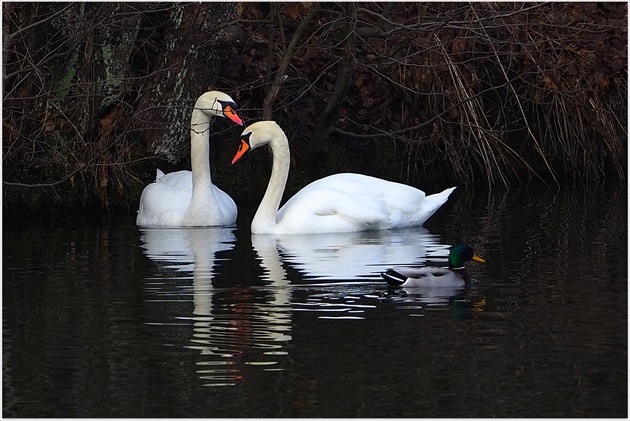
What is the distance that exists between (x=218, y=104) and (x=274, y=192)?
1.02m

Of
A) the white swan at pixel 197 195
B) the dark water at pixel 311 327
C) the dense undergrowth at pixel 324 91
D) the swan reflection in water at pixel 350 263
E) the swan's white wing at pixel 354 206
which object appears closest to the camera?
the dark water at pixel 311 327

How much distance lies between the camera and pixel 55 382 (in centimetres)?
673

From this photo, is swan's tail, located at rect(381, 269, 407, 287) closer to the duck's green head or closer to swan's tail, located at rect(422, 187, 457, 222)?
the duck's green head

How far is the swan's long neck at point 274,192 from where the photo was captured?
39.6 ft

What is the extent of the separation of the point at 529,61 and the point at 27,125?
5362mm

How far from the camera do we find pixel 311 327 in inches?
306

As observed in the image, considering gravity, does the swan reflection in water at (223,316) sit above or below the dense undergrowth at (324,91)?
below

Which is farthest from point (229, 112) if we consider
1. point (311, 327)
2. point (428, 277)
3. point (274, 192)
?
point (311, 327)

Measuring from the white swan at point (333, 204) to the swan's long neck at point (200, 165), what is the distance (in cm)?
44

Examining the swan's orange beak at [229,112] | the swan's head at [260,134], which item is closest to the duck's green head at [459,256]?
the swan's head at [260,134]

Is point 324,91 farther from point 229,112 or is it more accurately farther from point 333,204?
point 333,204

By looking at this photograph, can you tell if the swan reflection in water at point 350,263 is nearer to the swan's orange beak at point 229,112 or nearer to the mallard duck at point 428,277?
the mallard duck at point 428,277

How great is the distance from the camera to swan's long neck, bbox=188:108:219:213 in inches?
502

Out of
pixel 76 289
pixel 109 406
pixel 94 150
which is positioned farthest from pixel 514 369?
pixel 94 150
